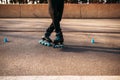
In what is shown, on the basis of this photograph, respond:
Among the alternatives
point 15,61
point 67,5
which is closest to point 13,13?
point 67,5

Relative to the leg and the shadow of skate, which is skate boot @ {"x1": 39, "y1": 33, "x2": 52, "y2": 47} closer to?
the leg

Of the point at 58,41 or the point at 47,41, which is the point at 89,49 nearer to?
the point at 58,41

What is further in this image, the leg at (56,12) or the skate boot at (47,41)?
the skate boot at (47,41)

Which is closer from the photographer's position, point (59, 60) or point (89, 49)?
point (59, 60)

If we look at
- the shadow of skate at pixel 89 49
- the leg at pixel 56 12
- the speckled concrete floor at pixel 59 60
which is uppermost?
the leg at pixel 56 12

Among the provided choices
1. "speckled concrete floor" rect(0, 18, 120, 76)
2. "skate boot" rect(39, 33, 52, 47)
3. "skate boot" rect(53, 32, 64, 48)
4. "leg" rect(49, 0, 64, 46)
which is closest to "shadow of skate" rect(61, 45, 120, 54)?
"speckled concrete floor" rect(0, 18, 120, 76)

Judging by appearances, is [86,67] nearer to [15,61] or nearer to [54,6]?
[15,61]

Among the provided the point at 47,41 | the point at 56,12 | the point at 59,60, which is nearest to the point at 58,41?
the point at 47,41

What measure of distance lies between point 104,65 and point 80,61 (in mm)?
473

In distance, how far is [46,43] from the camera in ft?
21.8

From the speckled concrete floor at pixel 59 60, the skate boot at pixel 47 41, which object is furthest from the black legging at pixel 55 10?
the speckled concrete floor at pixel 59 60

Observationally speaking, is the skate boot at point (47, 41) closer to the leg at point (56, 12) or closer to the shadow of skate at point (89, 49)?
the leg at point (56, 12)

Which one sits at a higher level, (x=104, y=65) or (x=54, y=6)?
(x=54, y=6)

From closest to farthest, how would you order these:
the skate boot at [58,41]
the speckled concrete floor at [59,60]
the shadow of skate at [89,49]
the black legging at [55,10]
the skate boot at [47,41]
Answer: the speckled concrete floor at [59,60] < the shadow of skate at [89,49] < the black legging at [55,10] < the skate boot at [58,41] < the skate boot at [47,41]
